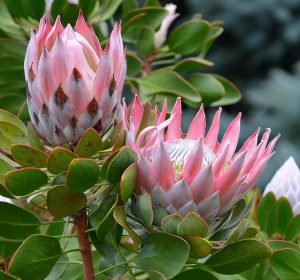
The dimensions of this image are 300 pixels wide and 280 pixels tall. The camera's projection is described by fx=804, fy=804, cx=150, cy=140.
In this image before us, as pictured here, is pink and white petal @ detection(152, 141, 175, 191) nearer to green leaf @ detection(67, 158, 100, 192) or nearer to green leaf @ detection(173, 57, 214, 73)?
green leaf @ detection(67, 158, 100, 192)

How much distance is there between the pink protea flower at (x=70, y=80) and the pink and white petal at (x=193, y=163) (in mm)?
127

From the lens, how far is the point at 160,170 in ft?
3.38

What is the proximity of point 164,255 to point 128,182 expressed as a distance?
4.6 inches

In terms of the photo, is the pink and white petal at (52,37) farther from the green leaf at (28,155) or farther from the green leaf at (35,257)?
the green leaf at (35,257)

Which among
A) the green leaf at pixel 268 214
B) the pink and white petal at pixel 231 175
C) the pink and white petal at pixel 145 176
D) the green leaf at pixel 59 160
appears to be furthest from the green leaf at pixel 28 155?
the green leaf at pixel 268 214

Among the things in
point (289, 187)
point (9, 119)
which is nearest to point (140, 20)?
point (289, 187)

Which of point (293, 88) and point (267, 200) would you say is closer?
point (267, 200)

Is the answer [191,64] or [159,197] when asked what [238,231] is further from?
[191,64]

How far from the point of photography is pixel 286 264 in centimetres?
126

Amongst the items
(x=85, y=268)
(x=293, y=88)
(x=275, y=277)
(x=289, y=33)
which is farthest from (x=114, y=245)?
(x=289, y=33)

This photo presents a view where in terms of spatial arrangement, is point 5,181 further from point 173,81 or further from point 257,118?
point 257,118

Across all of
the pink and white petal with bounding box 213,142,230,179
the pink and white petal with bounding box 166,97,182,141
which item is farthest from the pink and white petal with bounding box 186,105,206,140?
the pink and white petal with bounding box 213,142,230,179

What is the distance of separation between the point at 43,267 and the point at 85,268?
60 mm

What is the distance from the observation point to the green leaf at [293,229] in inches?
57.9
